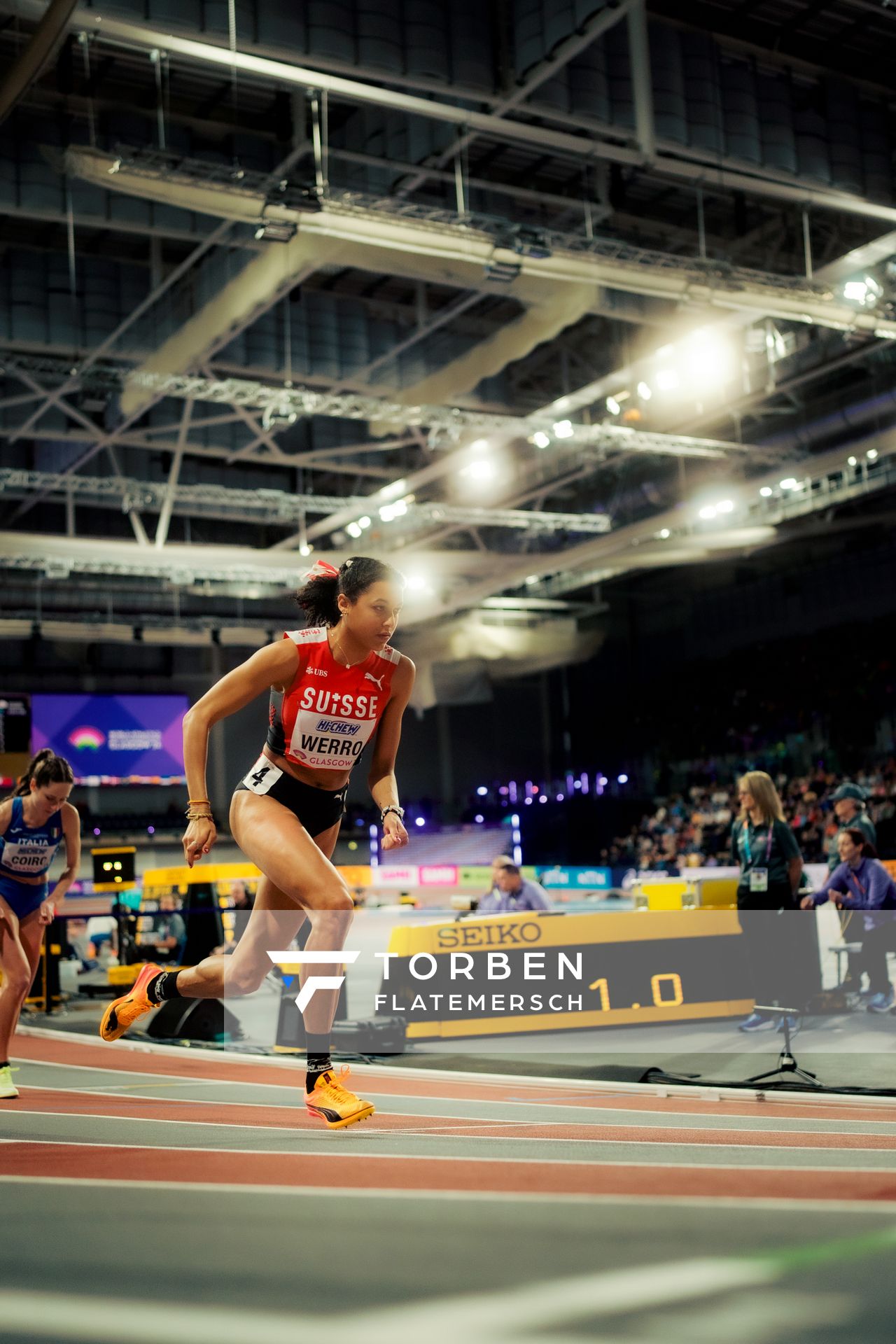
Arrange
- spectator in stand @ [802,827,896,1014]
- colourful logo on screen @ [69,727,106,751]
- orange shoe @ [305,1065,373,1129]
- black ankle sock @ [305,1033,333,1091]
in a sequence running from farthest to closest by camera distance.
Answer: colourful logo on screen @ [69,727,106,751] < spectator in stand @ [802,827,896,1014] < black ankle sock @ [305,1033,333,1091] < orange shoe @ [305,1065,373,1129]

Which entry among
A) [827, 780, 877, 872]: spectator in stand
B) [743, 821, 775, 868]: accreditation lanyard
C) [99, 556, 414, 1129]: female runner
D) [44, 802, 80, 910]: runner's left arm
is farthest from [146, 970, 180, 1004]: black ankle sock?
[827, 780, 877, 872]: spectator in stand

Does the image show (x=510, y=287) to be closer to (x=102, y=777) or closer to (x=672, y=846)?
(x=672, y=846)

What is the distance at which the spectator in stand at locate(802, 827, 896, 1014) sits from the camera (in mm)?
8367

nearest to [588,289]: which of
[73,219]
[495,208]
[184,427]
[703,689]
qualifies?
[495,208]

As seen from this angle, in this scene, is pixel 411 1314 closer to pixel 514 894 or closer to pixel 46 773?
pixel 46 773

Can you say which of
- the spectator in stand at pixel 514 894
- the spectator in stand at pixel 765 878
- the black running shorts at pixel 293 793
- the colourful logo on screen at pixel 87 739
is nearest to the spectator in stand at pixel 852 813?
the spectator in stand at pixel 765 878

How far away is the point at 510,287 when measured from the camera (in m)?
11.5

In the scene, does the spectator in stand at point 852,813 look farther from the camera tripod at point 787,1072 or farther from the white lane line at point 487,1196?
A: the white lane line at point 487,1196

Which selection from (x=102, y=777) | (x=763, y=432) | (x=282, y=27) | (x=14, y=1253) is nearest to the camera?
(x=14, y=1253)

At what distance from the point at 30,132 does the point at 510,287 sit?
4.81 metres

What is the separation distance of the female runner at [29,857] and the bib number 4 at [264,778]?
1.79m

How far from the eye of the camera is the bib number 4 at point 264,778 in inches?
151

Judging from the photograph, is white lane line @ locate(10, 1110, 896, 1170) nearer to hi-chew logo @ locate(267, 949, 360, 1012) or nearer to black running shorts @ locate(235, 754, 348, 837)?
hi-chew logo @ locate(267, 949, 360, 1012)

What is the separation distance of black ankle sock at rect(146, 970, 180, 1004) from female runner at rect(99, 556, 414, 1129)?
0.02 m
